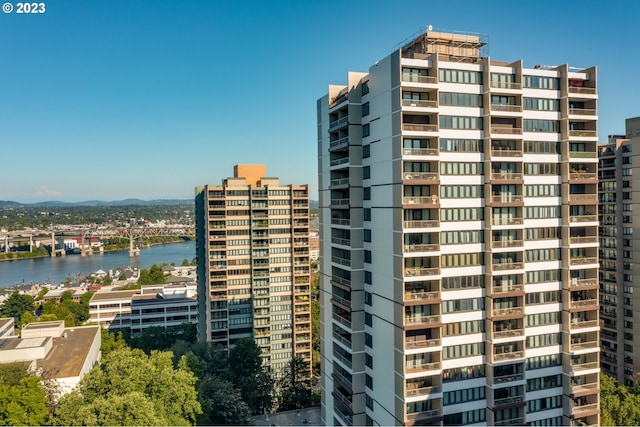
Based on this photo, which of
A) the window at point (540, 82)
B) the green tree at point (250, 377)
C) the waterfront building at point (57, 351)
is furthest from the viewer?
the green tree at point (250, 377)

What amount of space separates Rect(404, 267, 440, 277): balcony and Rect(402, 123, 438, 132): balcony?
786cm

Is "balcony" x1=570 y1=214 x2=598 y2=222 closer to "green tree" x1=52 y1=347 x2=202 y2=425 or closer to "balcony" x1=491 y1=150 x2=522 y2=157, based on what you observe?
"balcony" x1=491 y1=150 x2=522 y2=157

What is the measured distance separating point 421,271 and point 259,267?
3516 cm

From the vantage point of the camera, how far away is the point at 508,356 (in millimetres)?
25562

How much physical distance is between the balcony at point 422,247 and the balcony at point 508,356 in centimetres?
766

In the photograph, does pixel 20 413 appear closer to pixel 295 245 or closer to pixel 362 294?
pixel 362 294

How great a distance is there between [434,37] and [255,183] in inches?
1465

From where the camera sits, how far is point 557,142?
88.3 ft

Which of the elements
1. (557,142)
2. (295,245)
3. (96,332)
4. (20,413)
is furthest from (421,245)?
(96,332)

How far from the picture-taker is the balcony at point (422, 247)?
24.0m

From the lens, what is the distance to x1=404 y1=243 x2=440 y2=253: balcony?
2398 cm

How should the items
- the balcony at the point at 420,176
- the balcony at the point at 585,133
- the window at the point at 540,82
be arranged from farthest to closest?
the balcony at the point at 585,133, the window at the point at 540,82, the balcony at the point at 420,176

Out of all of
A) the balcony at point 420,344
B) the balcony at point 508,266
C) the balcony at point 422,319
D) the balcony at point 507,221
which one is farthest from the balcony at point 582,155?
the balcony at point 420,344

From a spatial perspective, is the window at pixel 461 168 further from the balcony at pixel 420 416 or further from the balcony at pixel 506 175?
the balcony at pixel 420 416
